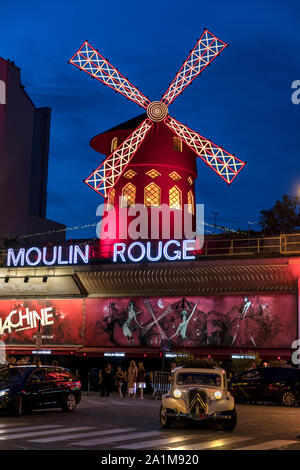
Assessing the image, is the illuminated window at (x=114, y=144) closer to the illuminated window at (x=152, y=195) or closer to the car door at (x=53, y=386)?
the illuminated window at (x=152, y=195)

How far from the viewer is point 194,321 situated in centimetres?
3353

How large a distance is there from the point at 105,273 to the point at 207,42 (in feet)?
44.7

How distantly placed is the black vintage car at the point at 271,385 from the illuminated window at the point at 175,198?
13970mm

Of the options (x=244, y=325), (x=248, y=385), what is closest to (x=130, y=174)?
(x=244, y=325)

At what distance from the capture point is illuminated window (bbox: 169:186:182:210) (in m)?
36.9

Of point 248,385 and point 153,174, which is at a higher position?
point 153,174

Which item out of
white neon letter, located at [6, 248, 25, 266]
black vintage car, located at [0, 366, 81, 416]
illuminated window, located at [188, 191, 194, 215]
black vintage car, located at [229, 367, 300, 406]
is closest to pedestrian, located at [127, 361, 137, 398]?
black vintage car, located at [229, 367, 300, 406]

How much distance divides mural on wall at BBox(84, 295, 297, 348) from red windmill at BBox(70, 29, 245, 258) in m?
5.79

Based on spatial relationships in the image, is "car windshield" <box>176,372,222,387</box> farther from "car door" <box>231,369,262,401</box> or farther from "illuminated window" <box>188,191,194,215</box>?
"illuminated window" <box>188,191,194,215</box>

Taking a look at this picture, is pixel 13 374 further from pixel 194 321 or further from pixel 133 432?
pixel 194 321

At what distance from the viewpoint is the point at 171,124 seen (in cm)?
3709

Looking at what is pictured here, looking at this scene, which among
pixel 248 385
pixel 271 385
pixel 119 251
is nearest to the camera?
pixel 271 385

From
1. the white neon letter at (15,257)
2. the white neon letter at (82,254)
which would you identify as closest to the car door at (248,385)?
the white neon letter at (82,254)

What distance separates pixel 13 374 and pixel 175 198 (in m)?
20.0
